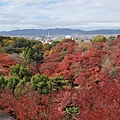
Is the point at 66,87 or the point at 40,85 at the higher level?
the point at 40,85

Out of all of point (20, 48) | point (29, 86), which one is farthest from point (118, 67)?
point (20, 48)

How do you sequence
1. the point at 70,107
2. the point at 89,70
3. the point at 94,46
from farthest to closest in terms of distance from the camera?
the point at 94,46, the point at 89,70, the point at 70,107

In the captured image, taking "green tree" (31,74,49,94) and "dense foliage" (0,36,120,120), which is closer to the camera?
"dense foliage" (0,36,120,120)

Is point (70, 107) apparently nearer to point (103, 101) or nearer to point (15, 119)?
point (15, 119)

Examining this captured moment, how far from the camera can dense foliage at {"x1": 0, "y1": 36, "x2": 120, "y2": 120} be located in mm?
9023

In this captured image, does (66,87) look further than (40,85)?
Yes

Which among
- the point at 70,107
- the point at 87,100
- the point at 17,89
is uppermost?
the point at 87,100

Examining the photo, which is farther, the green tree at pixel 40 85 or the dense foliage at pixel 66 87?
the green tree at pixel 40 85

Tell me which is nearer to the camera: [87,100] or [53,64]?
[87,100]

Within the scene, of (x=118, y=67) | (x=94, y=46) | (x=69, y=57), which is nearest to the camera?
(x=118, y=67)

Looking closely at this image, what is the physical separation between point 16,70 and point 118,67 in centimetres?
800

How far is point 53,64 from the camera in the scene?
2706cm

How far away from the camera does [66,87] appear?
19062mm

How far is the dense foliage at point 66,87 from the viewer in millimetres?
9023
